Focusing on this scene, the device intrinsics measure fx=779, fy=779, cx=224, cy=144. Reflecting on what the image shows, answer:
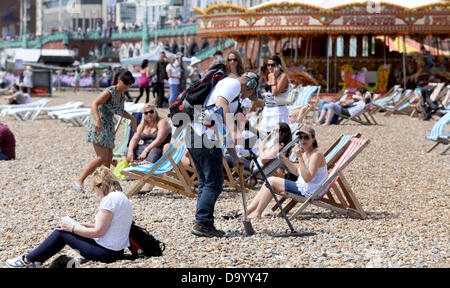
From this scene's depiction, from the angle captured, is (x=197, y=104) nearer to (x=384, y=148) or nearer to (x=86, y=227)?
(x=86, y=227)

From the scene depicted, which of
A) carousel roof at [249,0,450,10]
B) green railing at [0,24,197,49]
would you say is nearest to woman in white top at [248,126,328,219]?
carousel roof at [249,0,450,10]

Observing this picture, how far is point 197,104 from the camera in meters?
5.42

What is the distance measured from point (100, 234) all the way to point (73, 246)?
19cm

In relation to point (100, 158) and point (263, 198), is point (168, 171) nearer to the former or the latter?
point (100, 158)

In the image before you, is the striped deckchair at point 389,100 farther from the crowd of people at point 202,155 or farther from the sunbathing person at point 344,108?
the crowd of people at point 202,155

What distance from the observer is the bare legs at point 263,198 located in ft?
20.8

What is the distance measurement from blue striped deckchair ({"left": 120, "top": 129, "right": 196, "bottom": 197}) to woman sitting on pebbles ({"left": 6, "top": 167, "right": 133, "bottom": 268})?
7.83ft

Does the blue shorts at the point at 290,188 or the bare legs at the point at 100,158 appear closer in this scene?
the blue shorts at the point at 290,188

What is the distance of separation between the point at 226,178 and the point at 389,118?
1069 centimetres

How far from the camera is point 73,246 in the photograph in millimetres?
4812

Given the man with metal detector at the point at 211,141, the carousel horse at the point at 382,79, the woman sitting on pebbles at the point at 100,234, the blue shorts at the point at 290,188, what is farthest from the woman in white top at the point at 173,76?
the woman sitting on pebbles at the point at 100,234

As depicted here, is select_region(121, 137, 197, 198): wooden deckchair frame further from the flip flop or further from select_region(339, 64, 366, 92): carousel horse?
select_region(339, 64, 366, 92): carousel horse

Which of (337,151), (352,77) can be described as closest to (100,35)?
(352,77)

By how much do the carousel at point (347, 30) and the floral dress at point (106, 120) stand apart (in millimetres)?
14548
